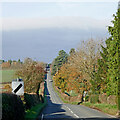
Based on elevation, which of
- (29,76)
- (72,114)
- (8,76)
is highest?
(8,76)

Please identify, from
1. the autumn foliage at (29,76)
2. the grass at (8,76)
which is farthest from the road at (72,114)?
the grass at (8,76)

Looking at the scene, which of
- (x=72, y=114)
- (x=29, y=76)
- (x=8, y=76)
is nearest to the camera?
(x=72, y=114)

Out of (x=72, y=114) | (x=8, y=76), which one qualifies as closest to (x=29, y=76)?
(x=8, y=76)

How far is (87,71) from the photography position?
57094 mm

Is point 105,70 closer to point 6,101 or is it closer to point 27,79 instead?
point 27,79

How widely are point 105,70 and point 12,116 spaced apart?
113 feet

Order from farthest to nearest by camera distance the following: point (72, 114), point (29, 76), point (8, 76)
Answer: point (8, 76)
point (29, 76)
point (72, 114)

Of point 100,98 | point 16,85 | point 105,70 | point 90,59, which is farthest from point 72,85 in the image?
point 16,85

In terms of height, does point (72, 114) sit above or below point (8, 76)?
below

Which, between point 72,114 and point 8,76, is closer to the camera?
point 72,114

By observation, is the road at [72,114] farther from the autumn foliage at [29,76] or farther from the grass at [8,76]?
the grass at [8,76]

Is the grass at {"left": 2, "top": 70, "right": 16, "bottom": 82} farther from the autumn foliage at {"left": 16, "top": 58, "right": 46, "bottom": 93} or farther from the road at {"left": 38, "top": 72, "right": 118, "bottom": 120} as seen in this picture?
the road at {"left": 38, "top": 72, "right": 118, "bottom": 120}

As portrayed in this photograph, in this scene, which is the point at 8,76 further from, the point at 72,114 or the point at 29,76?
the point at 72,114

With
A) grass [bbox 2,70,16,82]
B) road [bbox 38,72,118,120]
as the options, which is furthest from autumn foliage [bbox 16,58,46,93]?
road [bbox 38,72,118,120]
